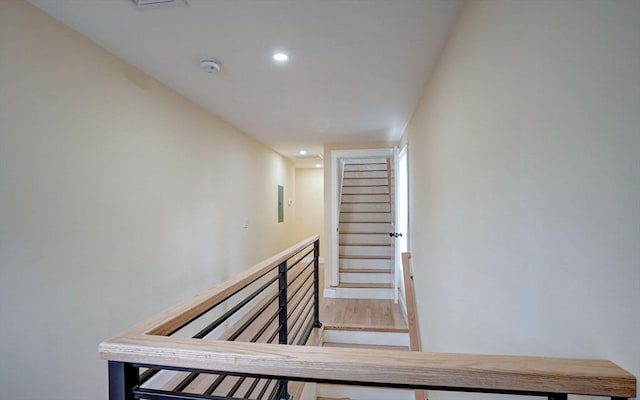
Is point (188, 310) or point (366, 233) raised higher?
point (188, 310)

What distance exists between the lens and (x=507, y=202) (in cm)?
102

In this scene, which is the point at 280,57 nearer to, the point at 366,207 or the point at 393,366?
the point at 393,366

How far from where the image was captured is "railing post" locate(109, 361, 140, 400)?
0.73 meters

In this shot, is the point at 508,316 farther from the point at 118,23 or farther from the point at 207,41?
the point at 118,23

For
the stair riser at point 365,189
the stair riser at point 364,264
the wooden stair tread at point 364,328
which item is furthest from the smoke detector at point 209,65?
the stair riser at point 365,189

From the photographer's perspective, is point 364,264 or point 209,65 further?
point 364,264

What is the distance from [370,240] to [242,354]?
4.73 meters

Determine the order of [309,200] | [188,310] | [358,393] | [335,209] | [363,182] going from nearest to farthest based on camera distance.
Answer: [188,310], [358,393], [335,209], [363,182], [309,200]

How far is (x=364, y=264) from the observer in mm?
5004

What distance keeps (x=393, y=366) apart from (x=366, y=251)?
4585 millimetres

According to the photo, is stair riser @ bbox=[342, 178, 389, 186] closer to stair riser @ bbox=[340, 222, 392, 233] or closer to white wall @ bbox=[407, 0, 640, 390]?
stair riser @ bbox=[340, 222, 392, 233]

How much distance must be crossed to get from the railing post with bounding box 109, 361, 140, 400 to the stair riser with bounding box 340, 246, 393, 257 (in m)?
4.52

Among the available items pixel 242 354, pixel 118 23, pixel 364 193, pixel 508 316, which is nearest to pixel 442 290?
pixel 508 316

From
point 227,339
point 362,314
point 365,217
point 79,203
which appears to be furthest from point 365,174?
point 227,339
